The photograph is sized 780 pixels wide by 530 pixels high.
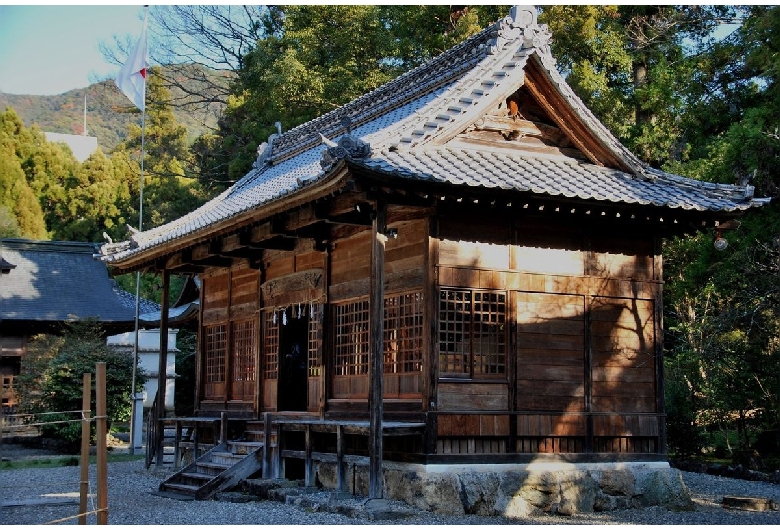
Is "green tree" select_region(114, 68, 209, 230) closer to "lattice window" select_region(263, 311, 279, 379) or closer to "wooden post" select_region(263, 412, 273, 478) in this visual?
"lattice window" select_region(263, 311, 279, 379)

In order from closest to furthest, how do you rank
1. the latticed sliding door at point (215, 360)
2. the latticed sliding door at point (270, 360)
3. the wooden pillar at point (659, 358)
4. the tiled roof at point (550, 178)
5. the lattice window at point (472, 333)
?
the tiled roof at point (550, 178)
the lattice window at point (472, 333)
the wooden pillar at point (659, 358)
the latticed sliding door at point (270, 360)
the latticed sliding door at point (215, 360)

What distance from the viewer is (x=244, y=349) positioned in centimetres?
1861

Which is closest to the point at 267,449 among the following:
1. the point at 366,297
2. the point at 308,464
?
the point at 308,464

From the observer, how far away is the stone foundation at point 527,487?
12.1 metres

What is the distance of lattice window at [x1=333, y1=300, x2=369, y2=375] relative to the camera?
14.4 m

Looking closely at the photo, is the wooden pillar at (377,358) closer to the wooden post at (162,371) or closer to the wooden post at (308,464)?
the wooden post at (308,464)

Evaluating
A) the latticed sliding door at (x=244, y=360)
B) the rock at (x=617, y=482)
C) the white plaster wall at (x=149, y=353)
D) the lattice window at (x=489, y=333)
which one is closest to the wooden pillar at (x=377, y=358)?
the lattice window at (x=489, y=333)

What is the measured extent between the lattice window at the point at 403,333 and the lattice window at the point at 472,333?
1.17ft

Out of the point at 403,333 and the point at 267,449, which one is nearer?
the point at 403,333

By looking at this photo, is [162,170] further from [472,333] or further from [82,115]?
[82,115]

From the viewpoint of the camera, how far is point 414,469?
12398mm

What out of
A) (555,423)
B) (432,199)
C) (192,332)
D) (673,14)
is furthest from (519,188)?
(192,332)

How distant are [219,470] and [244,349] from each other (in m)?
3.49

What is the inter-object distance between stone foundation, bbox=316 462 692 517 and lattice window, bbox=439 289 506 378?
4.47ft
